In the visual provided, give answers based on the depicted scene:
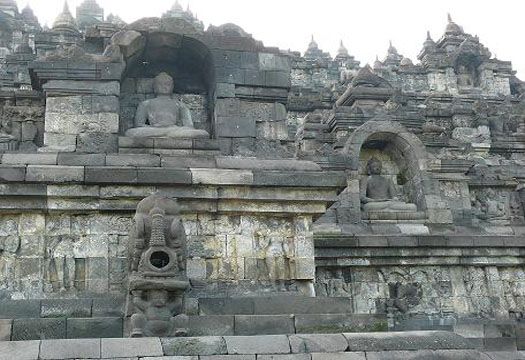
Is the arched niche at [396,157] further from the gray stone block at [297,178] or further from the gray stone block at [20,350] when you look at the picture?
the gray stone block at [20,350]

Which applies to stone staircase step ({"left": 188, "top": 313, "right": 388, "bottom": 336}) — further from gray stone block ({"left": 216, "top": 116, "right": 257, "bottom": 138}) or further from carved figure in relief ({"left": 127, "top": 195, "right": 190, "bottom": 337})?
gray stone block ({"left": 216, "top": 116, "right": 257, "bottom": 138})

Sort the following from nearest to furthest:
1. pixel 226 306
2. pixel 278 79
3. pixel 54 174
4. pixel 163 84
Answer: pixel 226 306
pixel 54 174
pixel 163 84
pixel 278 79

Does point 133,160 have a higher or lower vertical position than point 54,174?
higher

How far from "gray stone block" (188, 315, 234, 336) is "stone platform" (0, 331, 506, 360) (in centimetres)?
68

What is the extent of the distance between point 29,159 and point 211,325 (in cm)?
382

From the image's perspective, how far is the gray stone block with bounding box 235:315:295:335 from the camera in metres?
8.75

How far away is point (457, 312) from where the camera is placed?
1598cm

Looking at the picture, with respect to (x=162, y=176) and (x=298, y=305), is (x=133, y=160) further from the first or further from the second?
(x=298, y=305)

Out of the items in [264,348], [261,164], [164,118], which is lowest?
[264,348]

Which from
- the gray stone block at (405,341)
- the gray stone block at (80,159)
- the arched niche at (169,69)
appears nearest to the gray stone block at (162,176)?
the gray stone block at (80,159)

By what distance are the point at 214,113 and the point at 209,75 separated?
0.83m

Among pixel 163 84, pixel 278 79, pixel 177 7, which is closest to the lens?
pixel 163 84

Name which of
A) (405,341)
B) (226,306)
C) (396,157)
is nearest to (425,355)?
(405,341)

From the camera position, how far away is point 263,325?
8.83 m
